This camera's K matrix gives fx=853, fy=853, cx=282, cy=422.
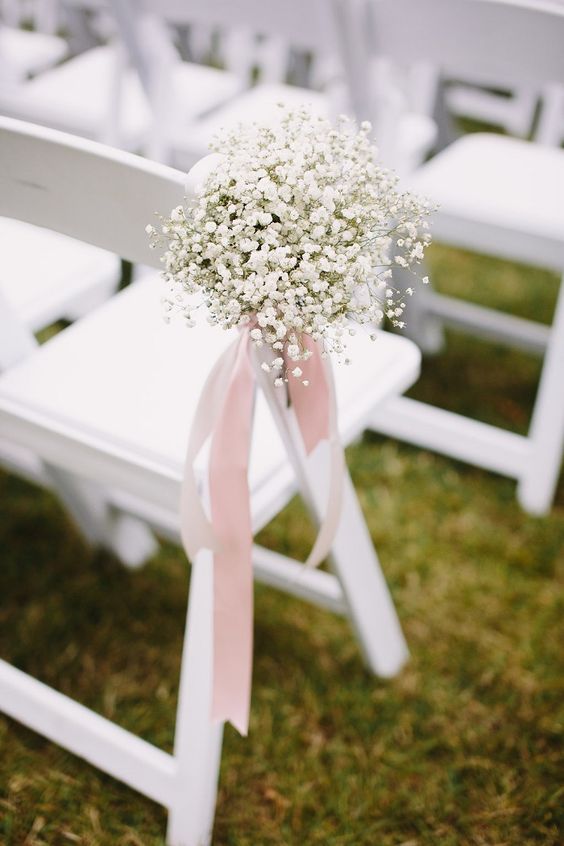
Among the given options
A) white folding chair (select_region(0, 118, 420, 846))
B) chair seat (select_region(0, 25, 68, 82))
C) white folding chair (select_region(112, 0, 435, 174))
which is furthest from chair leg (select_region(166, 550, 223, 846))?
chair seat (select_region(0, 25, 68, 82))

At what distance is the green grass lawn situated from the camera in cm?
164

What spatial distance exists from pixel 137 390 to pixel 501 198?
1.24 m

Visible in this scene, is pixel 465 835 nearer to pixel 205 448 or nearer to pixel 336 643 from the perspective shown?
pixel 336 643

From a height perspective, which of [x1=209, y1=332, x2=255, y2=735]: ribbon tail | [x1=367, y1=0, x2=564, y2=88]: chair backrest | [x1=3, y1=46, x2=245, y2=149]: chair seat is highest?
[x1=367, y1=0, x2=564, y2=88]: chair backrest

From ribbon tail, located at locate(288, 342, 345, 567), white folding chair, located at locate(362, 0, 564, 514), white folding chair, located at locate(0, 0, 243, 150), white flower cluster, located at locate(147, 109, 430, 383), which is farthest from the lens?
white folding chair, located at locate(0, 0, 243, 150)

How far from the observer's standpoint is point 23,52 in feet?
10.8

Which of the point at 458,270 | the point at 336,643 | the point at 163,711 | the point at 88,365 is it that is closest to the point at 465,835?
the point at 336,643

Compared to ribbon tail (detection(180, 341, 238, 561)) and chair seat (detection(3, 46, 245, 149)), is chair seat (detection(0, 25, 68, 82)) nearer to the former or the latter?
chair seat (detection(3, 46, 245, 149))

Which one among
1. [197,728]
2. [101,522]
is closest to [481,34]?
[101,522]

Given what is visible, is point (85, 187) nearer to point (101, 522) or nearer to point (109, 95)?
point (101, 522)

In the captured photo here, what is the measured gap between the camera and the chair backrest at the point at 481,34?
5.88 ft

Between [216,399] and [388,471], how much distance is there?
4.58ft

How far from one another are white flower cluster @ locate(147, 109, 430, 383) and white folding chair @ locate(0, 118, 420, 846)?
0.32 feet

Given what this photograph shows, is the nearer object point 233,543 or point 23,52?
point 233,543
